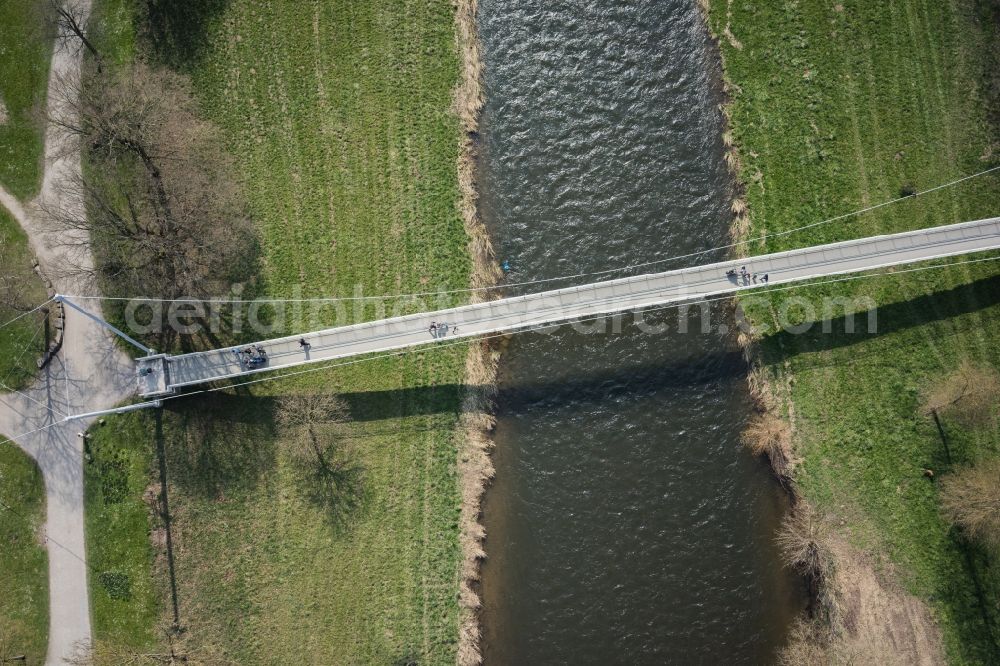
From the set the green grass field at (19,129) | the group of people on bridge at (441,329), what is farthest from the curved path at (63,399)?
the group of people on bridge at (441,329)

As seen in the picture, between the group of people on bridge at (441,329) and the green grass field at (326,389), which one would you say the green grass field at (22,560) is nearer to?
the green grass field at (326,389)

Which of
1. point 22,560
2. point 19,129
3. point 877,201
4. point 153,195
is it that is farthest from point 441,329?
point 19,129

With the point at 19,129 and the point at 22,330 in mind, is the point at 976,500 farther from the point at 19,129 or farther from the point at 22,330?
the point at 19,129

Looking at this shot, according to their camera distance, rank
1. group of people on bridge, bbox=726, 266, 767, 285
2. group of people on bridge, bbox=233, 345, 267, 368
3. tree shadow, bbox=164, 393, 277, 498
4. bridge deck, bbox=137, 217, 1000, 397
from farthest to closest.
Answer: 1. tree shadow, bbox=164, 393, 277, 498
2. group of people on bridge, bbox=233, 345, 267, 368
3. group of people on bridge, bbox=726, 266, 767, 285
4. bridge deck, bbox=137, 217, 1000, 397

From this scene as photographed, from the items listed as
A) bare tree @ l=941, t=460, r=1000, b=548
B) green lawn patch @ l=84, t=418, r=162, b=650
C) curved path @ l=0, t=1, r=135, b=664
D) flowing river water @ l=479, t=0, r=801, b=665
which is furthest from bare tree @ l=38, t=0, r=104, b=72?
bare tree @ l=941, t=460, r=1000, b=548

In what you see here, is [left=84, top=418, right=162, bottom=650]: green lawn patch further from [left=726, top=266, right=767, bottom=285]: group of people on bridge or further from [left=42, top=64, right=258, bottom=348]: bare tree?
[left=726, top=266, right=767, bottom=285]: group of people on bridge

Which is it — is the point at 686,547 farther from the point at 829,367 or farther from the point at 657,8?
the point at 657,8
